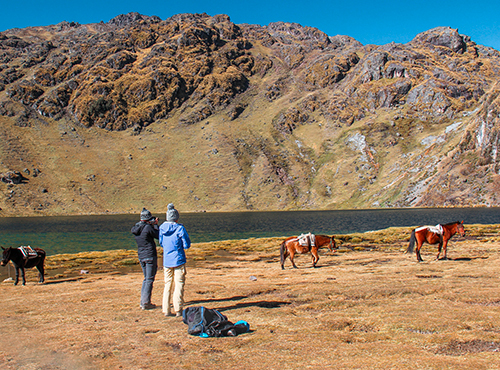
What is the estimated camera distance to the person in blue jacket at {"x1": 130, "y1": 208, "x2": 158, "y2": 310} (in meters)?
12.0

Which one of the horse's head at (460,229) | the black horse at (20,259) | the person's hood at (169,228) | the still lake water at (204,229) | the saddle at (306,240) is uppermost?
the person's hood at (169,228)

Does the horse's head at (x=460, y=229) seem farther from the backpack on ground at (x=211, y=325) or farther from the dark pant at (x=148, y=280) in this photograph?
the dark pant at (x=148, y=280)

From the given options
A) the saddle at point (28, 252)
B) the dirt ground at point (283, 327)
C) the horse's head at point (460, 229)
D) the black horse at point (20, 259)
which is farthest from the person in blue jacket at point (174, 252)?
the horse's head at point (460, 229)

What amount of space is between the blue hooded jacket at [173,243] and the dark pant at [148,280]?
1.35 m

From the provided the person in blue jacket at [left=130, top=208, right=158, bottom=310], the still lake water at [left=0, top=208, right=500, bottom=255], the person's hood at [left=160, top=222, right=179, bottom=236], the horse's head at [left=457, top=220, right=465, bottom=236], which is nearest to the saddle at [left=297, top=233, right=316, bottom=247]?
the horse's head at [left=457, top=220, right=465, bottom=236]

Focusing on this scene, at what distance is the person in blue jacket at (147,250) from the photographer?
1197cm

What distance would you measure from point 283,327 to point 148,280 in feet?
17.5

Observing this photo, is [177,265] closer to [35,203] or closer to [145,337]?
[145,337]

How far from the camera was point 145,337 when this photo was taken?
8.90 metres

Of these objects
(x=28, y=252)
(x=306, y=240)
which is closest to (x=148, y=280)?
(x=28, y=252)

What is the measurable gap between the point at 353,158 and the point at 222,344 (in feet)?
603

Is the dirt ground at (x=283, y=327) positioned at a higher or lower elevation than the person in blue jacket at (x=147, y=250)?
lower

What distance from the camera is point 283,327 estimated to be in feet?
30.7

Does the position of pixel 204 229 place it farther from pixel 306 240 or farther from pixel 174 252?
pixel 174 252
